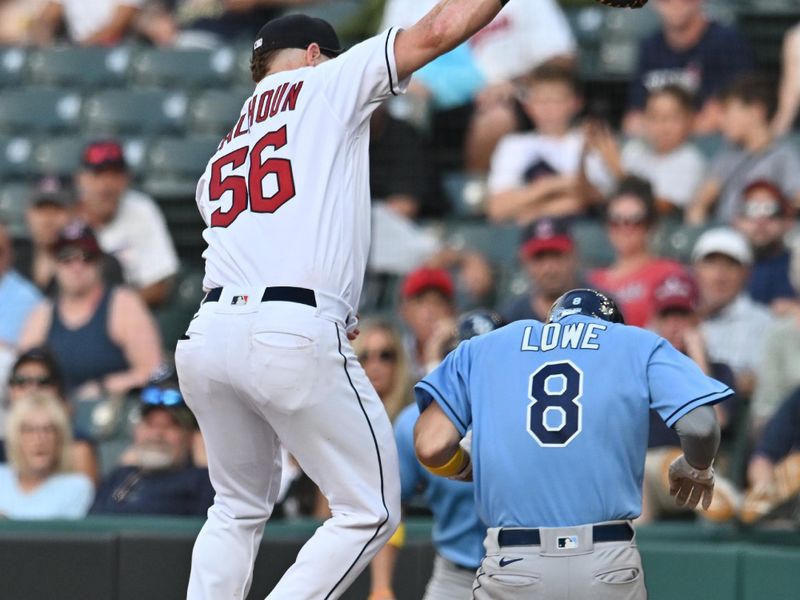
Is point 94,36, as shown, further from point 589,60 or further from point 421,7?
point 589,60

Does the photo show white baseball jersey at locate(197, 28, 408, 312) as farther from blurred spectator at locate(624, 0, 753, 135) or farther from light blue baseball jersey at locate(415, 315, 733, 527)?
blurred spectator at locate(624, 0, 753, 135)

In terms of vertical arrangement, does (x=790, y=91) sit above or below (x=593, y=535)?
above

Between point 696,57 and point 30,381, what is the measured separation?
4319 millimetres

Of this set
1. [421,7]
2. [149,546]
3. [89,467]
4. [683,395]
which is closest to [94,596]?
[149,546]

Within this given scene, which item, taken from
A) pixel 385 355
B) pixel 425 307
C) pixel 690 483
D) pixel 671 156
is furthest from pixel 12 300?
pixel 690 483

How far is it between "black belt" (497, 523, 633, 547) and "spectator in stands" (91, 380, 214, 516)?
241 centimetres

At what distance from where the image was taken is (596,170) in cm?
887

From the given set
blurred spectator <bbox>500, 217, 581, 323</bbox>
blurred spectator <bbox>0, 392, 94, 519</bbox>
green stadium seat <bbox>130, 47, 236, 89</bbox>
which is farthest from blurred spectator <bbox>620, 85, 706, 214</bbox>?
blurred spectator <bbox>0, 392, 94, 519</bbox>

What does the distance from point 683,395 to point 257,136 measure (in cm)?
137

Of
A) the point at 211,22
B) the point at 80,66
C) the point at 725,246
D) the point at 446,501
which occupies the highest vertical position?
the point at 211,22

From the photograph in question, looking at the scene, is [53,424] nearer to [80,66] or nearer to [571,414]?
[571,414]

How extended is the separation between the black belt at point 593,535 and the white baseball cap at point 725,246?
3.55 metres

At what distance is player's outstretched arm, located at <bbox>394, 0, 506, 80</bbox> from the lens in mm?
4223

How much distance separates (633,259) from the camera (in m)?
7.96
